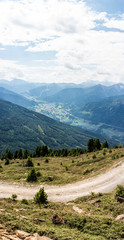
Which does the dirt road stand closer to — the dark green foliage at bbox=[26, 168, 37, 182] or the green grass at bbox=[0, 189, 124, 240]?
the dark green foliage at bbox=[26, 168, 37, 182]

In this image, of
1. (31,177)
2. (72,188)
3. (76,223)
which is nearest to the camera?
(76,223)

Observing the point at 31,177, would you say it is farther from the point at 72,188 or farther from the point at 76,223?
the point at 76,223

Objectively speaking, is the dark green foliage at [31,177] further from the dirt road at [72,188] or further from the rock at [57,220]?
the rock at [57,220]

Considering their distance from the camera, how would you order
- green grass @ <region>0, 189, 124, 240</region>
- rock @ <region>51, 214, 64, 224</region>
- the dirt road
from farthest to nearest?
the dirt road, rock @ <region>51, 214, 64, 224</region>, green grass @ <region>0, 189, 124, 240</region>

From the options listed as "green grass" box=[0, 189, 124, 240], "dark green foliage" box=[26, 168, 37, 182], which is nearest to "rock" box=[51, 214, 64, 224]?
"green grass" box=[0, 189, 124, 240]

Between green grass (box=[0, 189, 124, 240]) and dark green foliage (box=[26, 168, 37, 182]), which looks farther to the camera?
dark green foliage (box=[26, 168, 37, 182])

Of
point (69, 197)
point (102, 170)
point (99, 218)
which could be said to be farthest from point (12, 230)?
point (102, 170)

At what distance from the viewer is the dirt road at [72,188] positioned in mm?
25184

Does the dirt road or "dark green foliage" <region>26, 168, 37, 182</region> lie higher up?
"dark green foliage" <region>26, 168, 37, 182</region>

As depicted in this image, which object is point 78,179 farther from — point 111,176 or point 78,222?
point 78,222

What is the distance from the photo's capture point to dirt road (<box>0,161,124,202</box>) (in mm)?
25184

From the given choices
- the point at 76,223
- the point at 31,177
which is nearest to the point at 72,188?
the point at 31,177

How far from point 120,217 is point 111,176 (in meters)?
15.9

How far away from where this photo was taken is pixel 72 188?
28.0 metres
